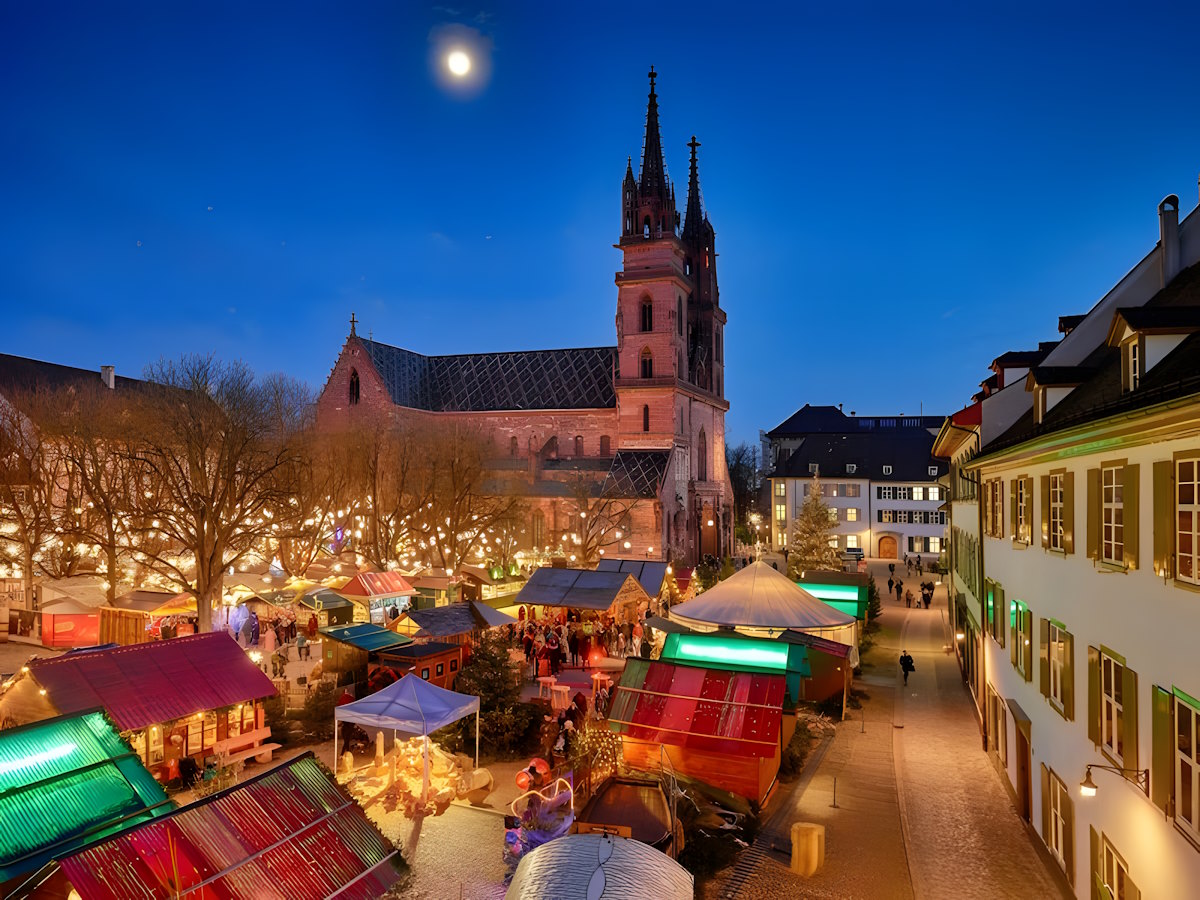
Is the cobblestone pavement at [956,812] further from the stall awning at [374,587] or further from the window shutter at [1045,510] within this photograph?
the stall awning at [374,587]

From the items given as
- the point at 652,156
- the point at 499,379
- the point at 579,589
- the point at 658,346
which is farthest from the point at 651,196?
the point at 579,589

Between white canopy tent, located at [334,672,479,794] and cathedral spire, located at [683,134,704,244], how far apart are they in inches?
2113

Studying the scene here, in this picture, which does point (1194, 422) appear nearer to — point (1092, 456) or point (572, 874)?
point (1092, 456)

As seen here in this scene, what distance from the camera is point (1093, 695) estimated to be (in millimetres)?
9453

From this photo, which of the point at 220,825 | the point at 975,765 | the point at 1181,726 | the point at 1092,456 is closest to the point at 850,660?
the point at 975,765

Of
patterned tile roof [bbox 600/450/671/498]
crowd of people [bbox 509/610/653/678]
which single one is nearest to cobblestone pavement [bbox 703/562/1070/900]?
crowd of people [bbox 509/610/653/678]

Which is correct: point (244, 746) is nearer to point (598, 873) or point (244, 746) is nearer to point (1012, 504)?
point (598, 873)

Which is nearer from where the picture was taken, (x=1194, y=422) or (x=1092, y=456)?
(x=1194, y=422)

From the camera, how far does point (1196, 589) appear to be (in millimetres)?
6582

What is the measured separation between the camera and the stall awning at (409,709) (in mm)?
14062

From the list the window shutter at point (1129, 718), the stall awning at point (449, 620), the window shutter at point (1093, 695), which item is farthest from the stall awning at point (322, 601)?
the window shutter at point (1129, 718)

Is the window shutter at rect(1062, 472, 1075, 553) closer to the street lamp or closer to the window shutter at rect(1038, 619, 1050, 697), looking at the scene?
the window shutter at rect(1038, 619, 1050, 697)

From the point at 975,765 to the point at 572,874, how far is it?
12469 millimetres

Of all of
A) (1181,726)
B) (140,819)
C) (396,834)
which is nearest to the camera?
(1181,726)
